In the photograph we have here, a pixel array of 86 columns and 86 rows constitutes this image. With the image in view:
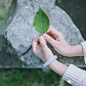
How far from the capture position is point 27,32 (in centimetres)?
124

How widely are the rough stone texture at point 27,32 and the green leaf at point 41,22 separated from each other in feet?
0.66

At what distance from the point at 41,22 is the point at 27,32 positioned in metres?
0.26

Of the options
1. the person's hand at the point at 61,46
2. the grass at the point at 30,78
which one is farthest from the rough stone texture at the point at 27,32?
the grass at the point at 30,78

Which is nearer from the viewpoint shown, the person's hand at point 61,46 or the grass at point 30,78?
the person's hand at point 61,46

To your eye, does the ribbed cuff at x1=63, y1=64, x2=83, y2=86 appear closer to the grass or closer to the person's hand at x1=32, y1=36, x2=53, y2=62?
the person's hand at x1=32, y1=36, x2=53, y2=62

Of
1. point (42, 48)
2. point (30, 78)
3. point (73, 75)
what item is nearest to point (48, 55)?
point (42, 48)

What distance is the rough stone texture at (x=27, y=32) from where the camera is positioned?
1225mm

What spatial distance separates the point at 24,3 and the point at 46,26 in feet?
1.26

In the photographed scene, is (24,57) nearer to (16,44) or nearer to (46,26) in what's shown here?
(16,44)

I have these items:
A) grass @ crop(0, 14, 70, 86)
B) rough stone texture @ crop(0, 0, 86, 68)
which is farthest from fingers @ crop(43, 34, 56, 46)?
grass @ crop(0, 14, 70, 86)

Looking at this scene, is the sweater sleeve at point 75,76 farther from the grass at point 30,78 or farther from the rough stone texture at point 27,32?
the grass at point 30,78

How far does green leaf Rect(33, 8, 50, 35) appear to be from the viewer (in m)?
0.99

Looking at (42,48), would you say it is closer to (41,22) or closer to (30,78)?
(41,22)

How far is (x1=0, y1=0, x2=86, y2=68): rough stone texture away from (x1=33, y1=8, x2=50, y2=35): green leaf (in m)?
0.20
